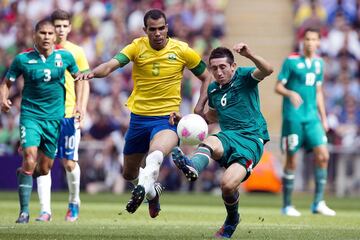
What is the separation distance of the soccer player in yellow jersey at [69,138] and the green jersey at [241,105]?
2.81m

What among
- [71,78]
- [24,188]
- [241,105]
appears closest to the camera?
[241,105]

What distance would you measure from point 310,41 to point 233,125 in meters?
5.32

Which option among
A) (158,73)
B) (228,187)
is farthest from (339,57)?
(228,187)

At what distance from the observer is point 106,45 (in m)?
25.6

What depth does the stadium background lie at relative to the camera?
72.1ft

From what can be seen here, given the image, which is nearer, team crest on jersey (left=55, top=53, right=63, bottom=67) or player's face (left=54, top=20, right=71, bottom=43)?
team crest on jersey (left=55, top=53, right=63, bottom=67)

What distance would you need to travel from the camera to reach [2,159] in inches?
845

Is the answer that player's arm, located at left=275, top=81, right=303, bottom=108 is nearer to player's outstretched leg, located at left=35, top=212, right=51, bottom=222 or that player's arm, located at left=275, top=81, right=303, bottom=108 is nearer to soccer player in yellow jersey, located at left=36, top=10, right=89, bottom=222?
soccer player in yellow jersey, located at left=36, top=10, right=89, bottom=222

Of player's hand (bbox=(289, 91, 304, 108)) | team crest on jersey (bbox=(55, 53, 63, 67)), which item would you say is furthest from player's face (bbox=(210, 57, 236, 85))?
player's hand (bbox=(289, 91, 304, 108))

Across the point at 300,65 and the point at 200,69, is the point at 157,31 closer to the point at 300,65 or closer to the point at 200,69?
the point at 200,69

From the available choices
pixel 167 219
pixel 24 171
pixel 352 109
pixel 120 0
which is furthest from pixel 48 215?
pixel 120 0

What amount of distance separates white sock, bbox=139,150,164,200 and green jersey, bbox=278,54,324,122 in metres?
5.19

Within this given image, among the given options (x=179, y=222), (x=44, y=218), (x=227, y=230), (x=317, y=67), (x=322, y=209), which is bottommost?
(x=322, y=209)

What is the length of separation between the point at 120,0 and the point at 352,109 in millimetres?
6925
